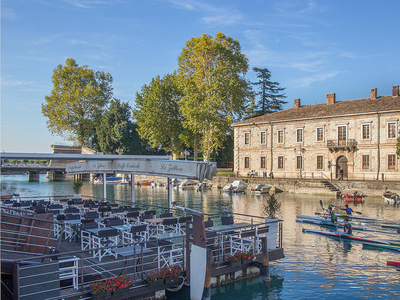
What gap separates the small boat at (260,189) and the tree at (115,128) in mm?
29333

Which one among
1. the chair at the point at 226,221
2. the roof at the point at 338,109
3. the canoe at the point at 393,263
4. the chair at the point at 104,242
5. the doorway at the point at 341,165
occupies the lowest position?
the canoe at the point at 393,263

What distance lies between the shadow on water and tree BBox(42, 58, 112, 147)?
5196cm

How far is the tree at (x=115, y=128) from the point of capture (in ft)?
201

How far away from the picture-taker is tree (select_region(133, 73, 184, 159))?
51344 millimetres

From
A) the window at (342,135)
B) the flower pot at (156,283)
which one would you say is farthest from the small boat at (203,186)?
the flower pot at (156,283)

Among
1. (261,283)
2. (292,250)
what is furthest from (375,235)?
(261,283)

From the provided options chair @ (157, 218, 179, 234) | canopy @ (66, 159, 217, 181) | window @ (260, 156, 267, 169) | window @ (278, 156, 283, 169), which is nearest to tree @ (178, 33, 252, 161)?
window @ (260, 156, 267, 169)

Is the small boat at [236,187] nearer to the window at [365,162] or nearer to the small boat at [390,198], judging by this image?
the window at [365,162]

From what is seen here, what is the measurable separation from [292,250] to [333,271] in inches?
109

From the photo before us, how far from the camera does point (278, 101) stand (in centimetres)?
6712

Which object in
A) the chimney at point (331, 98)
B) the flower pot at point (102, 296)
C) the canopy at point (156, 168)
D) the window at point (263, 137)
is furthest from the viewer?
the window at point (263, 137)

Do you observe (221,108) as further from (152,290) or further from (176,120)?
(152,290)

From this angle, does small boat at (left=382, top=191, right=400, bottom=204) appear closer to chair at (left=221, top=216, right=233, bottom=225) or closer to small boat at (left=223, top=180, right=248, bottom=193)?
small boat at (left=223, top=180, right=248, bottom=193)

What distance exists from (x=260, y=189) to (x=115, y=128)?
31295mm
